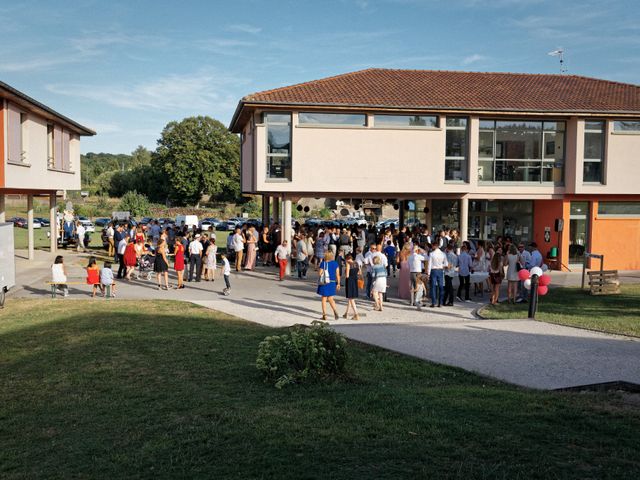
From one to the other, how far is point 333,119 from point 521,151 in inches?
326

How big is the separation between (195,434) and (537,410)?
13.3ft

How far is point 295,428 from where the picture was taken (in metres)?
6.95

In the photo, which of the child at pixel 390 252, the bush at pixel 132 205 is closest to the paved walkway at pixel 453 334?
the child at pixel 390 252

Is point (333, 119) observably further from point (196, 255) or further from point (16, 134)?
point (16, 134)

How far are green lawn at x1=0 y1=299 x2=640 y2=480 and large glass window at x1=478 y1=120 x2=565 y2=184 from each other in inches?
641

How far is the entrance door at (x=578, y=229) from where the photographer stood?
88.4ft

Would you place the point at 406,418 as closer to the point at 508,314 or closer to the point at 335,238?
the point at 508,314

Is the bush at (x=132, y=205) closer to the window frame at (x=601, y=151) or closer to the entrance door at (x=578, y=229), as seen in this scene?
the entrance door at (x=578, y=229)

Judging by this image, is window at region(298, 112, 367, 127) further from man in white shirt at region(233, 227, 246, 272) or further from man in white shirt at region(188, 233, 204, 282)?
man in white shirt at region(188, 233, 204, 282)

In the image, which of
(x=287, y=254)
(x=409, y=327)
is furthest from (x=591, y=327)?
(x=287, y=254)

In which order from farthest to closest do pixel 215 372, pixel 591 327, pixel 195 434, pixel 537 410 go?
pixel 591 327, pixel 215 372, pixel 537 410, pixel 195 434

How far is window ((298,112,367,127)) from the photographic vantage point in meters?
23.9

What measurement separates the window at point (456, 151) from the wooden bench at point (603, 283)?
7.21 metres

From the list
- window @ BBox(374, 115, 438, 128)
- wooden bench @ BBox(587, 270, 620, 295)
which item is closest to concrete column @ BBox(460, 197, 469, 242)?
window @ BBox(374, 115, 438, 128)
